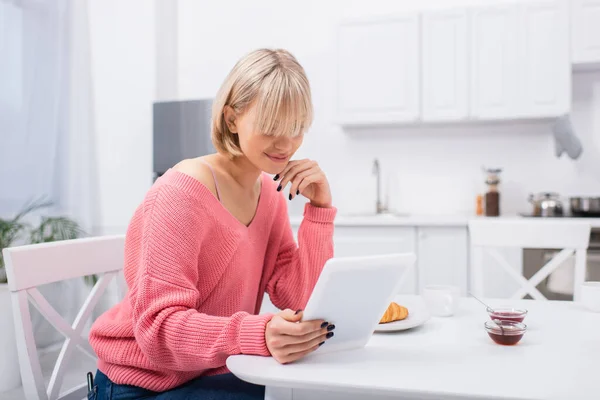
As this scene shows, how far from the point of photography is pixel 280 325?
0.87 m

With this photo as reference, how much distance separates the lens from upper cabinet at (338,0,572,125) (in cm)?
317

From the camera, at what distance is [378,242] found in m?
3.18

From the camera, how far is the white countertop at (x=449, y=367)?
755 millimetres

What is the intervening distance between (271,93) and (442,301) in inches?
24.4

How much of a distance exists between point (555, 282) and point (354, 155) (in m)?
1.62

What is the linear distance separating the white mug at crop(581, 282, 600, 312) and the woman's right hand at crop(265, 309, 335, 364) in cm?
76

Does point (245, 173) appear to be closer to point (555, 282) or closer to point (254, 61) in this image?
point (254, 61)

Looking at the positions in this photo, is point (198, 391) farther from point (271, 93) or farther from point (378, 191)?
point (378, 191)

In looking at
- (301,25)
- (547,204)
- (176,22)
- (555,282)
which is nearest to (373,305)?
(555,282)

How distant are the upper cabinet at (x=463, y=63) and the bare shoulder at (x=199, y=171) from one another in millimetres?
2426

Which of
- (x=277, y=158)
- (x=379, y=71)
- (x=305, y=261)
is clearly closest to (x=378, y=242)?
(x=379, y=71)

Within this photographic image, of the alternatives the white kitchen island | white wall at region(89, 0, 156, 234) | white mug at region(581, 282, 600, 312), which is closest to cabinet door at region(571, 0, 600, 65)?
the white kitchen island

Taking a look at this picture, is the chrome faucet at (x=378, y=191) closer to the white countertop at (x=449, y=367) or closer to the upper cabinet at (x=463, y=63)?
the upper cabinet at (x=463, y=63)

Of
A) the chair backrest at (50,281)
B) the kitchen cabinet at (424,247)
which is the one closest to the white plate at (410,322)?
the chair backrest at (50,281)
